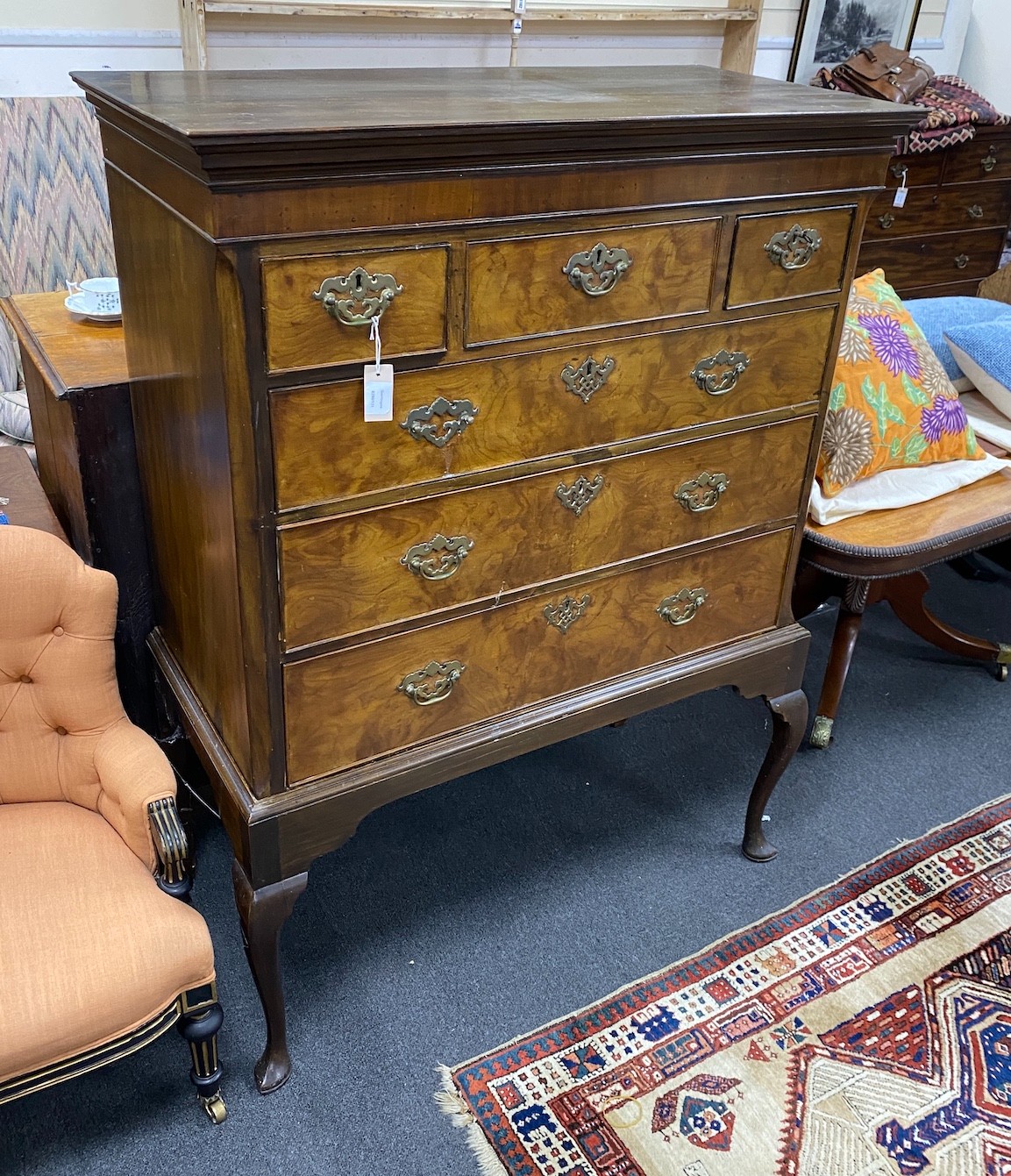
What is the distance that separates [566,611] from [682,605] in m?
0.27

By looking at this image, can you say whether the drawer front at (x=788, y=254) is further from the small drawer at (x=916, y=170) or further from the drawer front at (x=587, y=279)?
the small drawer at (x=916, y=170)

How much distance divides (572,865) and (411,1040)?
0.56m

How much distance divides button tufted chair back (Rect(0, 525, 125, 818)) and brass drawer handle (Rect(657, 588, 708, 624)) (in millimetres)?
951

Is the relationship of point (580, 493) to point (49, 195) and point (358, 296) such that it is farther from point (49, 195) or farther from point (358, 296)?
point (49, 195)

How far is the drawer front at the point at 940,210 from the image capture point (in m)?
4.47

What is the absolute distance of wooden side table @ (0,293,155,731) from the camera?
1.90m

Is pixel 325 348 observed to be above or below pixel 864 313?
above

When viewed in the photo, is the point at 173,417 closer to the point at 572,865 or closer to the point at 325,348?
the point at 325,348

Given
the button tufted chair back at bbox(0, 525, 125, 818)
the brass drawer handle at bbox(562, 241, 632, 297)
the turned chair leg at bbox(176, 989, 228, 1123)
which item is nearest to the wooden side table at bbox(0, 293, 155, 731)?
the button tufted chair back at bbox(0, 525, 125, 818)

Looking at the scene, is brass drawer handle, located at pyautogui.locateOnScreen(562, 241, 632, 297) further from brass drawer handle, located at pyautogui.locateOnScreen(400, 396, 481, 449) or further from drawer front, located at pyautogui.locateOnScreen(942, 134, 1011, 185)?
drawer front, located at pyautogui.locateOnScreen(942, 134, 1011, 185)

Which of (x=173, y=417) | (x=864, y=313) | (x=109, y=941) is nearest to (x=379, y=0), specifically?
(x=864, y=313)

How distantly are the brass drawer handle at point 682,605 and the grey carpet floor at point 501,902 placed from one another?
0.66 meters

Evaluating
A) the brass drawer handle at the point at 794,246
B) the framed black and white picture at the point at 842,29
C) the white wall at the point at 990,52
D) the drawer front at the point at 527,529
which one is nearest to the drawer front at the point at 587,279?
the brass drawer handle at the point at 794,246

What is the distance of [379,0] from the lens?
3.40 metres
